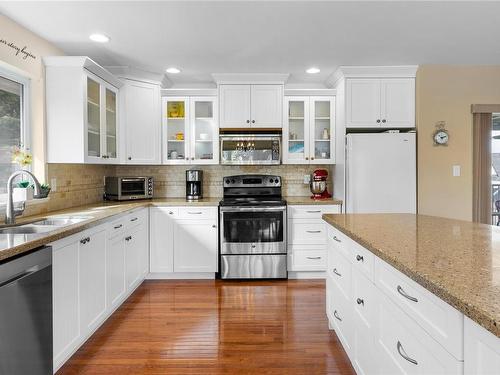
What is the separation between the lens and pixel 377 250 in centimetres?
160

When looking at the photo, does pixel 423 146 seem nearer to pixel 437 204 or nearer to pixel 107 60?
pixel 437 204

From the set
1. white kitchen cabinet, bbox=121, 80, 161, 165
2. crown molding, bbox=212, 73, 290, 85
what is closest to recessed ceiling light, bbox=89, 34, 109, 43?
white kitchen cabinet, bbox=121, 80, 161, 165

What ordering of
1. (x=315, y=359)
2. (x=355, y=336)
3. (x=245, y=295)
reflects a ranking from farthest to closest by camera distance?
1. (x=245, y=295)
2. (x=315, y=359)
3. (x=355, y=336)

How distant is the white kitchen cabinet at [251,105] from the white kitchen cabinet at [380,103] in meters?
0.80

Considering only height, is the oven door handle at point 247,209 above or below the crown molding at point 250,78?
below

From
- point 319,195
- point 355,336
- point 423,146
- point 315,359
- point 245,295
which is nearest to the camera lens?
point 355,336

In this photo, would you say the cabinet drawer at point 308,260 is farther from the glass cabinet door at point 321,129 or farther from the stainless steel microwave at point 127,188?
the stainless steel microwave at point 127,188

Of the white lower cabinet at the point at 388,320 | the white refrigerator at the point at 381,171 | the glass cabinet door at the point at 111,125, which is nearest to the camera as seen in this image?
the white lower cabinet at the point at 388,320

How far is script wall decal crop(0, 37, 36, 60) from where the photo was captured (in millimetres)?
2703

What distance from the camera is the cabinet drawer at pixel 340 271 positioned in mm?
2183

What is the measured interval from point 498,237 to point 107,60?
3.64 metres

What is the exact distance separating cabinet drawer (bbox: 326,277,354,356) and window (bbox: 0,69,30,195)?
8.32 feet

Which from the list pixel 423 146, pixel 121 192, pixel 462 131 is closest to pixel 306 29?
pixel 423 146

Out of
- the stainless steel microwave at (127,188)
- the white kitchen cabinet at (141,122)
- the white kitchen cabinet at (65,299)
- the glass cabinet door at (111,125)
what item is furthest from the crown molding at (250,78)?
the white kitchen cabinet at (65,299)
